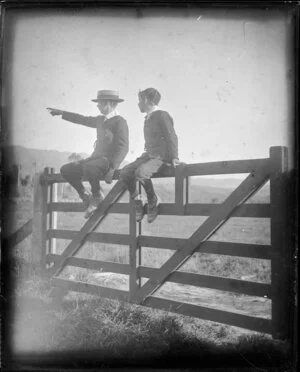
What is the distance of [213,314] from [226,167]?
1.48m

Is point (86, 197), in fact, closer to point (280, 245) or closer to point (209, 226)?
point (209, 226)

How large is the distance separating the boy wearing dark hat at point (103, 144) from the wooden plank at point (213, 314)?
1493 mm

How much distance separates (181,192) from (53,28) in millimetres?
2121

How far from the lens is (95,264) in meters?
4.36

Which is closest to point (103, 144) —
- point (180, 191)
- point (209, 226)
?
point (180, 191)

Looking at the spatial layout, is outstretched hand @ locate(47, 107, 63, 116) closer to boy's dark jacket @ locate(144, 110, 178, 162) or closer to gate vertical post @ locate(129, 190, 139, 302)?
boy's dark jacket @ locate(144, 110, 178, 162)

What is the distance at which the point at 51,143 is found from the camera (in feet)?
11.8

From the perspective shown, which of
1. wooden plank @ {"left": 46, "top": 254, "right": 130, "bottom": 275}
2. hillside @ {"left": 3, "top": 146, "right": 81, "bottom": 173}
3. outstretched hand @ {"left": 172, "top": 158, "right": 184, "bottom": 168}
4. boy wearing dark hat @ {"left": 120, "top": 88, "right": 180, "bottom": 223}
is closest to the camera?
hillside @ {"left": 3, "top": 146, "right": 81, "bottom": 173}

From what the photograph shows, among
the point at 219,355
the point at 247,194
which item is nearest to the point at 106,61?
the point at 247,194

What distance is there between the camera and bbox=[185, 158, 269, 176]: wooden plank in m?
3.25

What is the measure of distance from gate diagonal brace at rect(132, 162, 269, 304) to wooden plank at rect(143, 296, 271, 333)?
14 centimetres

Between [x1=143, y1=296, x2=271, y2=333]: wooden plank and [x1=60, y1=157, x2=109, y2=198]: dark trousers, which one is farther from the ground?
[x1=60, y1=157, x2=109, y2=198]: dark trousers

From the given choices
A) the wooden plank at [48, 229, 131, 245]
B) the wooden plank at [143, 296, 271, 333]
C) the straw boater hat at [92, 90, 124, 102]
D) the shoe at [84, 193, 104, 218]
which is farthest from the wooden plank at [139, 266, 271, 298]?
the straw boater hat at [92, 90, 124, 102]

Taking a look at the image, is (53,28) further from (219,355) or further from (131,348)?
(219,355)
